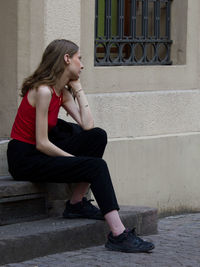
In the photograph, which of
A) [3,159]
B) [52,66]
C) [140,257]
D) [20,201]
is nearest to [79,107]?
[52,66]

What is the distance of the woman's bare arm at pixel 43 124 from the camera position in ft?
18.1

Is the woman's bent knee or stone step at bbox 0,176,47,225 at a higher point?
the woman's bent knee

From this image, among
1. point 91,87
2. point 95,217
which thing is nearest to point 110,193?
point 95,217

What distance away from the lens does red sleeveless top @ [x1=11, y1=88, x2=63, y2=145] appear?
5621 mm

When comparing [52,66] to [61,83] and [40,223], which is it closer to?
[61,83]

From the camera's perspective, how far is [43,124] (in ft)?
18.1

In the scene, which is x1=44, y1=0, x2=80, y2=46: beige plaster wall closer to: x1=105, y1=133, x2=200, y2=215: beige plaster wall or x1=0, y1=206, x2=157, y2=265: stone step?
x1=105, y1=133, x2=200, y2=215: beige plaster wall

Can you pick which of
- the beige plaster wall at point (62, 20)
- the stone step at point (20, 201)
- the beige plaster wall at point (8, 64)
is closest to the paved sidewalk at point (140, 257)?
the stone step at point (20, 201)

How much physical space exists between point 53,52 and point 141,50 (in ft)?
6.98

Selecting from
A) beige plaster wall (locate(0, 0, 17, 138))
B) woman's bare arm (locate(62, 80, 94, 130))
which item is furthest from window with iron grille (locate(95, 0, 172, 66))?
woman's bare arm (locate(62, 80, 94, 130))

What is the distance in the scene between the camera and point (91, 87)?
690 centimetres

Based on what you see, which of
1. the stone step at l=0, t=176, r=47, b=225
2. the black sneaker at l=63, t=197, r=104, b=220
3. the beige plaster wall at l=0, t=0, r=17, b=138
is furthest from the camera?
the beige plaster wall at l=0, t=0, r=17, b=138

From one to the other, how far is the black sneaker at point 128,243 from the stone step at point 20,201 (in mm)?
666

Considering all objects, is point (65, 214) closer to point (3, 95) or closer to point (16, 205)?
point (16, 205)
